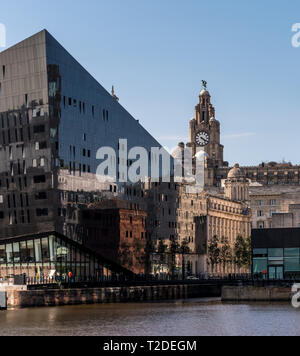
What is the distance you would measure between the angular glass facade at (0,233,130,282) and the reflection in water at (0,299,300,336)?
42.0 feet

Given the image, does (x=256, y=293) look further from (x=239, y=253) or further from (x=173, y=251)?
(x=239, y=253)

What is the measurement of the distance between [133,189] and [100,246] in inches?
410

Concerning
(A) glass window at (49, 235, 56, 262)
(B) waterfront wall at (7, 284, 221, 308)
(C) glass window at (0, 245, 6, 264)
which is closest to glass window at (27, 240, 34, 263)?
(A) glass window at (49, 235, 56, 262)

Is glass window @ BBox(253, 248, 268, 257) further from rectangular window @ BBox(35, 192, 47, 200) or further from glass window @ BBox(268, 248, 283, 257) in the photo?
rectangular window @ BBox(35, 192, 47, 200)

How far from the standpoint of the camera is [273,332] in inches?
2525

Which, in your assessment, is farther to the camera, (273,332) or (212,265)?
(212,265)

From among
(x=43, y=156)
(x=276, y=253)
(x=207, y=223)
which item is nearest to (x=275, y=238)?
(x=276, y=253)

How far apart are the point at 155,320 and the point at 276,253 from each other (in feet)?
125

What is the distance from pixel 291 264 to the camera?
4301 inches

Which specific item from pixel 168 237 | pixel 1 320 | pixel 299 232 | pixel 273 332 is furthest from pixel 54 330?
pixel 168 237

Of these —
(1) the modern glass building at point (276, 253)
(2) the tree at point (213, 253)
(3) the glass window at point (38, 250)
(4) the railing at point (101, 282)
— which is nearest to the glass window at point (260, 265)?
(1) the modern glass building at point (276, 253)

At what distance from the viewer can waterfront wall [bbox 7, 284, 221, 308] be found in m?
86.1
